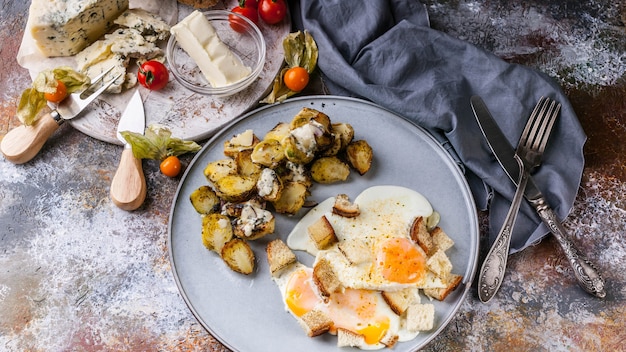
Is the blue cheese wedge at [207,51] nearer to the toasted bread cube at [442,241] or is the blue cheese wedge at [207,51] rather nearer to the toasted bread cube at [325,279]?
the toasted bread cube at [325,279]

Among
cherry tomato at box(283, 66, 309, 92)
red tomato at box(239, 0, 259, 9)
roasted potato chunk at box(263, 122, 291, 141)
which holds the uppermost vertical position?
red tomato at box(239, 0, 259, 9)

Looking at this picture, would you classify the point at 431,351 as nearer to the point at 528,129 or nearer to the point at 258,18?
the point at 528,129

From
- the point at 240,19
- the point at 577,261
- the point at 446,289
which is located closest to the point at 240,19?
the point at 240,19

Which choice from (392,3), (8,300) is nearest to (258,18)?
(392,3)

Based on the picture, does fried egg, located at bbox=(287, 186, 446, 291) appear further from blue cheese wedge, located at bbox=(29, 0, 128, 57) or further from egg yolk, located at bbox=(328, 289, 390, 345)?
blue cheese wedge, located at bbox=(29, 0, 128, 57)

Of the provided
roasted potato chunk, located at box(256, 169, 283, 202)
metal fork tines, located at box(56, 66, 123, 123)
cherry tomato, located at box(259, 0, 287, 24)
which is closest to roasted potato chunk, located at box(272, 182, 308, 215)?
roasted potato chunk, located at box(256, 169, 283, 202)

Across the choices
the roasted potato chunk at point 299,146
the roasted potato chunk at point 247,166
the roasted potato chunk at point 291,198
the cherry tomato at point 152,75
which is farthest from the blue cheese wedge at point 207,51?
the roasted potato chunk at point 291,198
